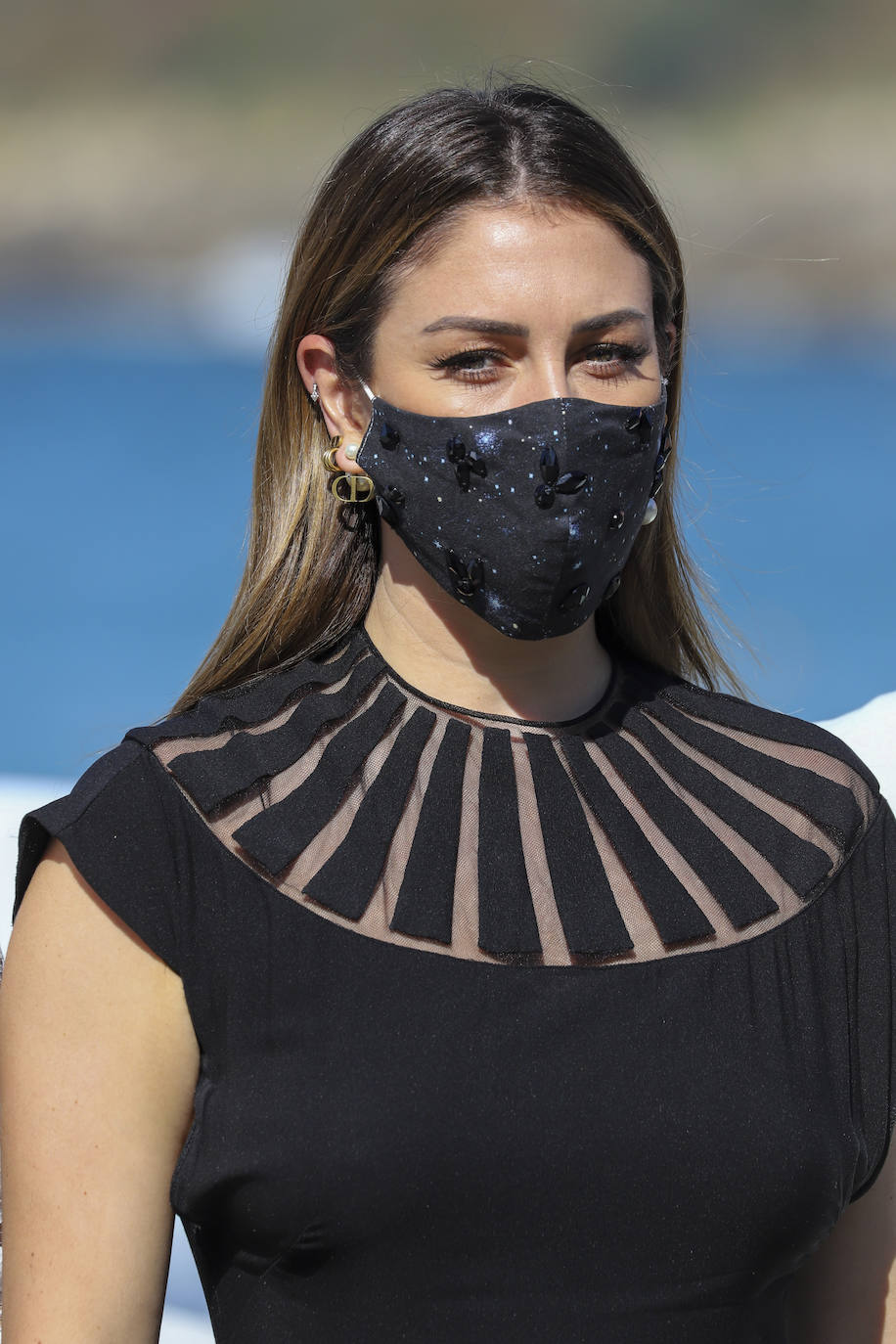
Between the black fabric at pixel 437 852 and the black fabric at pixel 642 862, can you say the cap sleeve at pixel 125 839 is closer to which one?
the black fabric at pixel 437 852

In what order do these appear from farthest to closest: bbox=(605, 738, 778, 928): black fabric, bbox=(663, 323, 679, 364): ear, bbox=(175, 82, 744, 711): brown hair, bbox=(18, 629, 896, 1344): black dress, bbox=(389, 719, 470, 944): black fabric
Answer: bbox=(663, 323, 679, 364): ear → bbox=(175, 82, 744, 711): brown hair → bbox=(605, 738, 778, 928): black fabric → bbox=(389, 719, 470, 944): black fabric → bbox=(18, 629, 896, 1344): black dress

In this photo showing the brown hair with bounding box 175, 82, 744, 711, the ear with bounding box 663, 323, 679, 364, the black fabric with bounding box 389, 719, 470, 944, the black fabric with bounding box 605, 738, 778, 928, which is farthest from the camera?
the ear with bounding box 663, 323, 679, 364

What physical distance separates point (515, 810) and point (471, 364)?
51 cm

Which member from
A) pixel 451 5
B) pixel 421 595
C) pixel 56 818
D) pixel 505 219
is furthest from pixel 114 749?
pixel 451 5

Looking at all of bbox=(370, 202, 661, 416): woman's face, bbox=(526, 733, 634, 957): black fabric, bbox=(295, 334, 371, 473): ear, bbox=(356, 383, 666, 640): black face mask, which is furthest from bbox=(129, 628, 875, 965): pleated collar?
bbox=(370, 202, 661, 416): woman's face

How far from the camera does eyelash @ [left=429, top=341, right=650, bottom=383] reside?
1.56 meters

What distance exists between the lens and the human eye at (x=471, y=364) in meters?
1.56

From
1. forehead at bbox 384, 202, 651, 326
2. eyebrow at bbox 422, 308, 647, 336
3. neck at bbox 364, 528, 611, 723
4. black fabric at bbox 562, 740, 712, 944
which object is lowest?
black fabric at bbox 562, 740, 712, 944

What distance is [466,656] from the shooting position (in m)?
1.69

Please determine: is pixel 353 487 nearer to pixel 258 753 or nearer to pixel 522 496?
pixel 522 496

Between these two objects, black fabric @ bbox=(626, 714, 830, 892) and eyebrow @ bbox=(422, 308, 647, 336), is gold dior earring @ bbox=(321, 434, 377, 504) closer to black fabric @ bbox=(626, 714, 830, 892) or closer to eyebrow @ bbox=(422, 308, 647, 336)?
eyebrow @ bbox=(422, 308, 647, 336)

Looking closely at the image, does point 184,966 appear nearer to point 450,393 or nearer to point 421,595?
point 421,595

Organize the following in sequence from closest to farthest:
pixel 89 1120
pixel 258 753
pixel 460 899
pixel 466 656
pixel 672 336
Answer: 1. pixel 89 1120
2. pixel 460 899
3. pixel 258 753
4. pixel 466 656
5. pixel 672 336

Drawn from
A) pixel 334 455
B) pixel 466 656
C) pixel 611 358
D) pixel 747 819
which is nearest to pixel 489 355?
pixel 611 358
